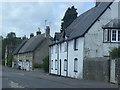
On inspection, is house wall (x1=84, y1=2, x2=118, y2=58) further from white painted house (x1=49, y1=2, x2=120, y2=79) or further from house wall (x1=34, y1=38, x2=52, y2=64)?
house wall (x1=34, y1=38, x2=52, y2=64)

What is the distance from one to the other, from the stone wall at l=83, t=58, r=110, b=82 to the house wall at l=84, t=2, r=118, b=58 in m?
1.83

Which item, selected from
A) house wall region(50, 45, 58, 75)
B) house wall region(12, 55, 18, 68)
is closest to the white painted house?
house wall region(50, 45, 58, 75)

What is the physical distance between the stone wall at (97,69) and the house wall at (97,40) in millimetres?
1833

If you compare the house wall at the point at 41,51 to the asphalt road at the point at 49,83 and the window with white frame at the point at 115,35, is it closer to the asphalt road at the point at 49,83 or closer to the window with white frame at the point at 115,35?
the window with white frame at the point at 115,35

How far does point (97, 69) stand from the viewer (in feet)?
104

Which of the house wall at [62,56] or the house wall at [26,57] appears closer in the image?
the house wall at [62,56]

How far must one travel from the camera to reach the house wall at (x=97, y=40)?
35.9m

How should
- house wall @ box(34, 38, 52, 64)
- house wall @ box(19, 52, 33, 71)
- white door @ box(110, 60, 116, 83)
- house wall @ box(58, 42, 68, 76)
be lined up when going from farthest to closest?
house wall @ box(19, 52, 33, 71) < house wall @ box(34, 38, 52, 64) < house wall @ box(58, 42, 68, 76) < white door @ box(110, 60, 116, 83)

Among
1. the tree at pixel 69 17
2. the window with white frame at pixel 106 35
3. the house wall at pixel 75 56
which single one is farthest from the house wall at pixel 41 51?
the window with white frame at pixel 106 35

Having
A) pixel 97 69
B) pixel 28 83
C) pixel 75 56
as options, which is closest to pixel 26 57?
pixel 75 56

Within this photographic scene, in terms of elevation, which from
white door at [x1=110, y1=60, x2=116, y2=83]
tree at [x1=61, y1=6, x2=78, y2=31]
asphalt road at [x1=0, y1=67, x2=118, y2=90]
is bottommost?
asphalt road at [x1=0, y1=67, x2=118, y2=90]

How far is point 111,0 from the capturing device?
36.8 metres

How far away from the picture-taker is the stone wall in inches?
1166

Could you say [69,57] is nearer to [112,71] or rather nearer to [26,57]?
[112,71]
